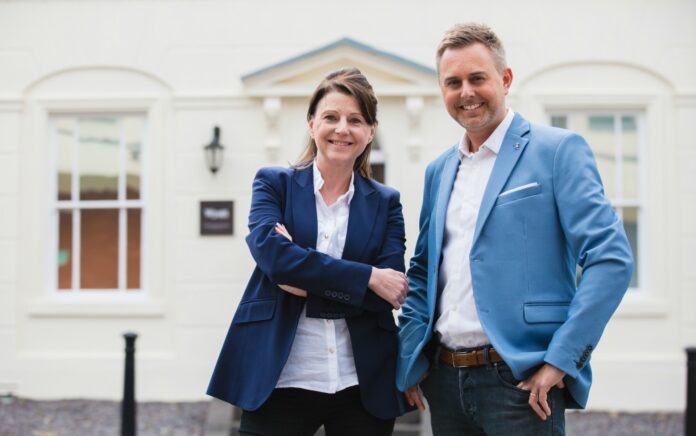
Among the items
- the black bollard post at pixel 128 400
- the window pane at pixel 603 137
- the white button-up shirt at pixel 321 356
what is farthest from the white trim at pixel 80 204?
the white button-up shirt at pixel 321 356

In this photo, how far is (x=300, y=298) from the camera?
2.23 metres

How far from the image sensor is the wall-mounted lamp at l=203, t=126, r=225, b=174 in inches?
244

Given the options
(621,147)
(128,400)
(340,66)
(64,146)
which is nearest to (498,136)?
(128,400)

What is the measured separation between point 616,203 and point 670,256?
0.68 meters

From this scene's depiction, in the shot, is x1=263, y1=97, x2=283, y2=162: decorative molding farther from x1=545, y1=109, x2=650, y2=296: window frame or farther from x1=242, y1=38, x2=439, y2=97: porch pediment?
x1=545, y1=109, x2=650, y2=296: window frame

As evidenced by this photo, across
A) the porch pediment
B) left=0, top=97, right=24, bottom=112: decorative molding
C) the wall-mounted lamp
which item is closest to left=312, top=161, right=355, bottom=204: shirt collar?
the porch pediment

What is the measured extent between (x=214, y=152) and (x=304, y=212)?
410 centimetres

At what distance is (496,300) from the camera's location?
2.03 m

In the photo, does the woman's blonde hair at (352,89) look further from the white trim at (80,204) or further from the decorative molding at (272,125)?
the white trim at (80,204)

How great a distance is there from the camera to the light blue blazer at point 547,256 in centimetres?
186

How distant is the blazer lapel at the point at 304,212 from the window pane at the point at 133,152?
460cm

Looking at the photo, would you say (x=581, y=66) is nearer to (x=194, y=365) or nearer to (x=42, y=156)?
(x=194, y=365)

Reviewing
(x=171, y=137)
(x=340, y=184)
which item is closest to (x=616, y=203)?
(x=171, y=137)

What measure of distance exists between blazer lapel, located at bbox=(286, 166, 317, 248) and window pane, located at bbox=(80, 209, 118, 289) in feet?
15.5
